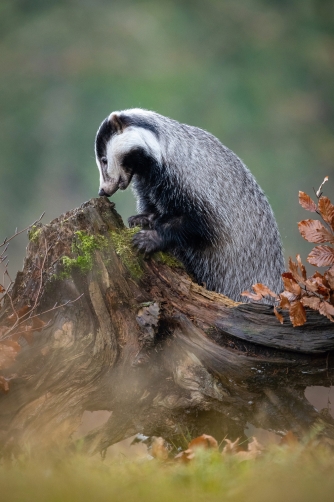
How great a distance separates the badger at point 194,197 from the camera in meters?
3.05

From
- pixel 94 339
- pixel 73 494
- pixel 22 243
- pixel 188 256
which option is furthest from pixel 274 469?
pixel 22 243

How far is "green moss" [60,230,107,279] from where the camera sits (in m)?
2.53

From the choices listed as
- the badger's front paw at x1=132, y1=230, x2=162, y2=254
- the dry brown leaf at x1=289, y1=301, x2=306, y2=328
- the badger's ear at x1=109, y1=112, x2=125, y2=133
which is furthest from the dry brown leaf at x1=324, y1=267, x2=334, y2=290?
the badger's ear at x1=109, y1=112, x2=125, y2=133

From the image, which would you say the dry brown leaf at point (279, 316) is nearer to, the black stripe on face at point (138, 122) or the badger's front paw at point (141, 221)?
the badger's front paw at point (141, 221)

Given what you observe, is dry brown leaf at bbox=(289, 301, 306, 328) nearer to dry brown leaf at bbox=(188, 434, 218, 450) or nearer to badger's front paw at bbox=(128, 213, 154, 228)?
dry brown leaf at bbox=(188, 434, 218, 450)

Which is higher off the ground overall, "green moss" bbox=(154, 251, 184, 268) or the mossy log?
"green moss" bbox=(154, 251, 184, 268)

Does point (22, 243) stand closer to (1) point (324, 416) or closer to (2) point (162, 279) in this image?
(2) point (162, 279)

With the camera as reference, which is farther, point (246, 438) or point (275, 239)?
point (275, 239)

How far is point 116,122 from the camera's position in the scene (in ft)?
9.93

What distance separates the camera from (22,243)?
4848mm

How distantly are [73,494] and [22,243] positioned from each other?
3696 mm

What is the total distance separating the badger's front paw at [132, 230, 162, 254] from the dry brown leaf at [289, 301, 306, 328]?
83 cm

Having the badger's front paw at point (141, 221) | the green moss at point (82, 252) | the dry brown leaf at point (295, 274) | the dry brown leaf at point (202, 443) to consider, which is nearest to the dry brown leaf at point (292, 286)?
the dry brown leaf at point (295, 274)

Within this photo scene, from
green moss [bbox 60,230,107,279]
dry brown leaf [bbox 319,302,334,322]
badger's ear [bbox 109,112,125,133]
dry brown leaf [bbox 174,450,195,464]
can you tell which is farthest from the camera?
badger's ear [bbox 109,112,125,133]
